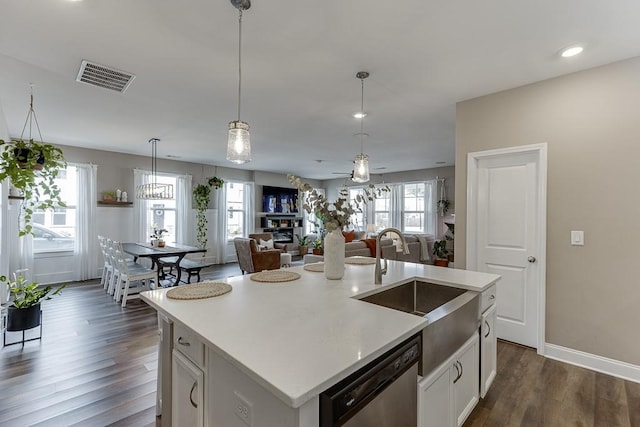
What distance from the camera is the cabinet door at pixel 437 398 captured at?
128 centimetres

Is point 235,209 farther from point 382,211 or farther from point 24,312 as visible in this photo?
point 24,312

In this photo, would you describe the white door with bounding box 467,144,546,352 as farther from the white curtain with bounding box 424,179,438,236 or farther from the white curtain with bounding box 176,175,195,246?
the white curtain with bounding box 176,175,195,246

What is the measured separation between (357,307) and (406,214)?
7578 millimetres

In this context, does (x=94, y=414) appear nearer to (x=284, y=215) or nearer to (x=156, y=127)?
(x=156, y=127)

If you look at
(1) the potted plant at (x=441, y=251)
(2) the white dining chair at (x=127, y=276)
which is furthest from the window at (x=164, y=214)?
(1) the potted plant at (x=441, y=251)

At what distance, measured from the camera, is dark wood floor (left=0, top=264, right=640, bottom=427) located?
6.33 ft

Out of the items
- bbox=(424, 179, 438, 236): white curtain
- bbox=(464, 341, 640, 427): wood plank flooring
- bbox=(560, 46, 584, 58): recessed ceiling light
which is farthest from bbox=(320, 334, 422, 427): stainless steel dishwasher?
bbox=(424, 179, 438, 236): white curtain

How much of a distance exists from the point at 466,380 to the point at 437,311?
0.60 metres

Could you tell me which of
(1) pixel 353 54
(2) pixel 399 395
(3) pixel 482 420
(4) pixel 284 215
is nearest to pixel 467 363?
(3) pixel 482 420

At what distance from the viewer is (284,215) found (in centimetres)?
939

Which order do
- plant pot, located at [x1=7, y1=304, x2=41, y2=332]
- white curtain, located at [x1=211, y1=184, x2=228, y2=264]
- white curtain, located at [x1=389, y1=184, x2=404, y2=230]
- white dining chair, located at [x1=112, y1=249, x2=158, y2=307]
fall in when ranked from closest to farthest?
plant pot, located at [x1=7, y1=304, x2=41, y2=332]
white dining chair, located at [x1=112, y1=249, x2=158, y2=307]
white curtain, located at [x1=211, y1=184, x2=228, y2=264]
white curtain, located at [x1=389, y1=184, x2=404, y2=230]

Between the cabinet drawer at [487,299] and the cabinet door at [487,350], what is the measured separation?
0.11ft

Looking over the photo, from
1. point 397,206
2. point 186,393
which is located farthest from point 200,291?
point 397,206

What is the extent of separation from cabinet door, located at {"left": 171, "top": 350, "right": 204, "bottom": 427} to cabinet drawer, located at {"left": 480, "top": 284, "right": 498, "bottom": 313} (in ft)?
5.45
